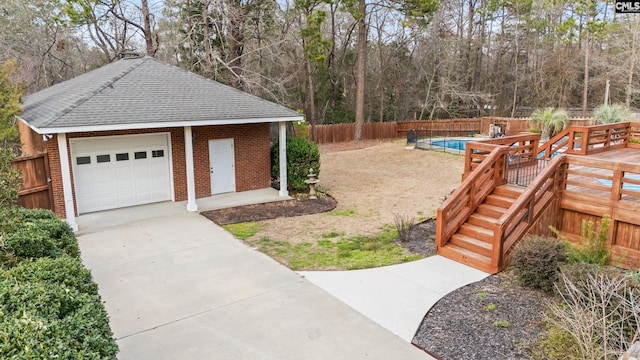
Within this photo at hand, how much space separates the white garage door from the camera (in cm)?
1192

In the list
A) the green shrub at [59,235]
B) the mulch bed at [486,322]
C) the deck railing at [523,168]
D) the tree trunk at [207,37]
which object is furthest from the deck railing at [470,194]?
the tree trunk at [207,37]

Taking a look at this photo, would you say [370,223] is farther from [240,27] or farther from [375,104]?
[375,104]

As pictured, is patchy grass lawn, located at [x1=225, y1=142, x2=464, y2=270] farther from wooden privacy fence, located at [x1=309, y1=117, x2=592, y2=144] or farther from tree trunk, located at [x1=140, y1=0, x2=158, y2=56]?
tree trunk, located at [x1=140, y1=0, x2=158, y2=56]

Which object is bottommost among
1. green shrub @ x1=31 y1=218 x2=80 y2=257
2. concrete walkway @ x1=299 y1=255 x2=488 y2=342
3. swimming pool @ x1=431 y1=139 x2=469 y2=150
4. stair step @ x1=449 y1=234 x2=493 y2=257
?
concrete walkway @ x1=299 y1=255 x2=488 y2=342

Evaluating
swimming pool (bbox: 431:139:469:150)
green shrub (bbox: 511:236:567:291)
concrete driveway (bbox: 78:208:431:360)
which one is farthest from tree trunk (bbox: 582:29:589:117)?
concrete driveway (bbox: 78:208:431:360)

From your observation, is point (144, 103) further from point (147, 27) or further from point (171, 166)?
point (147, 27)

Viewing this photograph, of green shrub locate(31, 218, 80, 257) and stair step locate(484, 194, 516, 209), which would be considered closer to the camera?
green shrub locate(31, 218, 80, 257)

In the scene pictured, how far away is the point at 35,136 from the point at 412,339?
1398 cm

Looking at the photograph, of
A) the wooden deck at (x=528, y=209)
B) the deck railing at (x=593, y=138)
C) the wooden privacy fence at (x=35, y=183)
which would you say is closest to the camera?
the wooden deck at (x=528, y=209)

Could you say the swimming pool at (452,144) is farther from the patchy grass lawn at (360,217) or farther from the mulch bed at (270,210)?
the mulch bed at (270,210)

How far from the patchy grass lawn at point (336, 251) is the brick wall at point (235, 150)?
3676 millimetres

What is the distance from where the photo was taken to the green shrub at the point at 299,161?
1458cm

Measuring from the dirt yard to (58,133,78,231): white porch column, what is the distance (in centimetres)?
468

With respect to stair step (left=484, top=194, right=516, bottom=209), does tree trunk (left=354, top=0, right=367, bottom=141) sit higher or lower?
higher
